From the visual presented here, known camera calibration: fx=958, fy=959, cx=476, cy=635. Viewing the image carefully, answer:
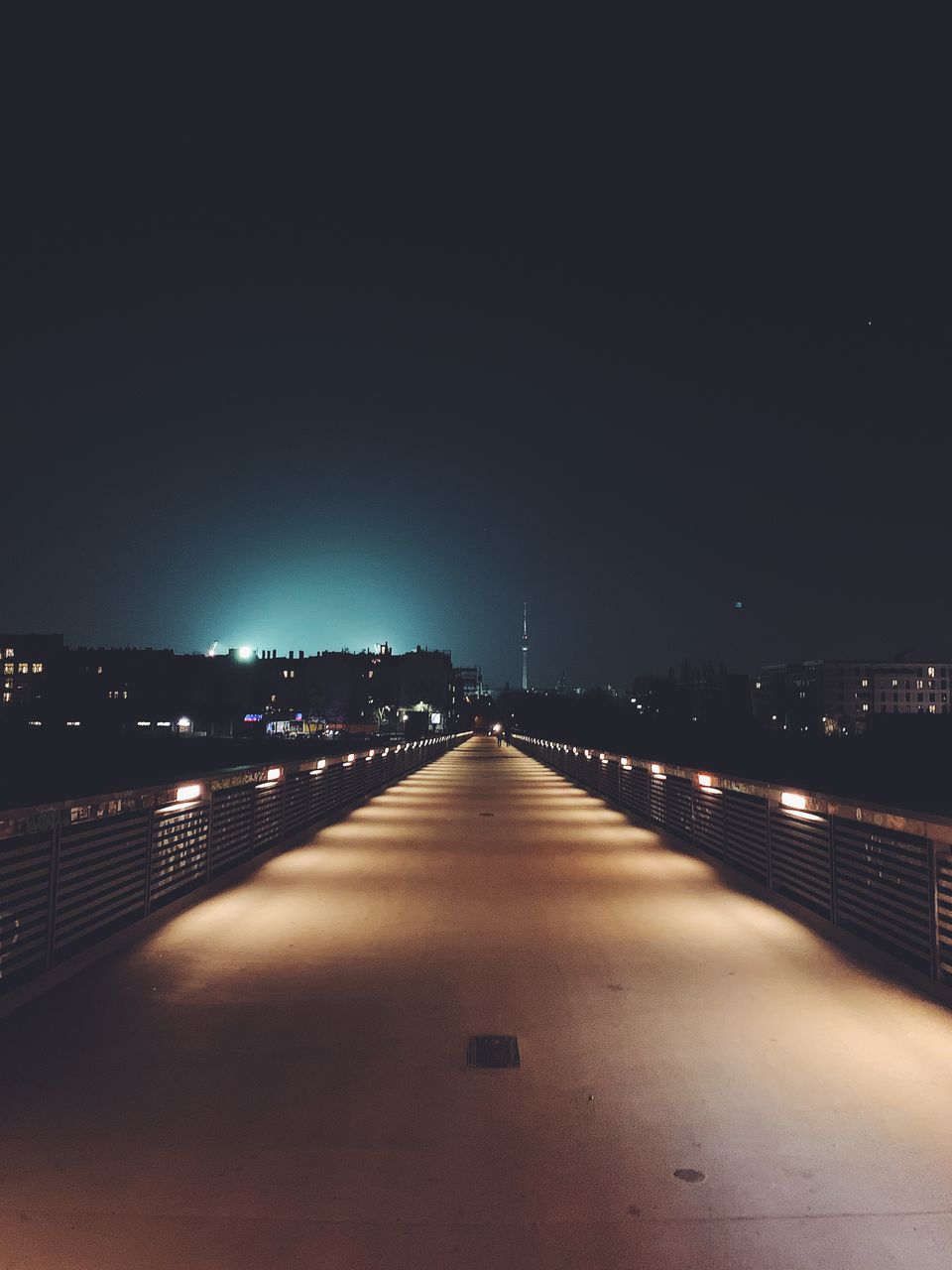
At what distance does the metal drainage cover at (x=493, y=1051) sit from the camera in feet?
17.8

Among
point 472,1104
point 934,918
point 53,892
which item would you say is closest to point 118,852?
point 53,892

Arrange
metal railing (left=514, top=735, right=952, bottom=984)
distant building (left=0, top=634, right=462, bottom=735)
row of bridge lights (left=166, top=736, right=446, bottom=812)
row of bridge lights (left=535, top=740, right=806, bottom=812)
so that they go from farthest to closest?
distant building (left=0, top=634, right=462, bottom=735) < row of bridge lights (left=166, top=736, right=446, bottom=812) < row of bridge lights (left=535, top=740, right=806, bottom=812) < metal railing (left=514, top=735, right=952, bottom=984)

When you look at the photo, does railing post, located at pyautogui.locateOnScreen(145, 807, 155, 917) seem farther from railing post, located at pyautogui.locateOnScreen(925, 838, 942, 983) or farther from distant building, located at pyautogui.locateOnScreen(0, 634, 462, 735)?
distant building, located at pyautogui.locateOnScreen(0, 634, 462, 735)

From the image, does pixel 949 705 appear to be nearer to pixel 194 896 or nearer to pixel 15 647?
pixel 15 647

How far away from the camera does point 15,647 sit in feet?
580

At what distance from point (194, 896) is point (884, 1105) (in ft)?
24.3

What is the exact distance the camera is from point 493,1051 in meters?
5.61

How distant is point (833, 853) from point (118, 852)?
22.2 feet

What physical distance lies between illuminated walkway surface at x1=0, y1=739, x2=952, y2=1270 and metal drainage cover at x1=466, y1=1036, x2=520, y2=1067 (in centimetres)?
9

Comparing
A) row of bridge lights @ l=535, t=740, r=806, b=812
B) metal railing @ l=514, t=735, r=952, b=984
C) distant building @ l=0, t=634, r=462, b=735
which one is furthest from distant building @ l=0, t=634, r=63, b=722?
metal railing @ l=514, t=735, r=952, b=984

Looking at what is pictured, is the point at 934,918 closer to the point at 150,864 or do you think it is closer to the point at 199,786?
the point at 150,864

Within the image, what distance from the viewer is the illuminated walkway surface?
143 inches

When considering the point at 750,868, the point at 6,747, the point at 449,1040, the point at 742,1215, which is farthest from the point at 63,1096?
the point at 6,747

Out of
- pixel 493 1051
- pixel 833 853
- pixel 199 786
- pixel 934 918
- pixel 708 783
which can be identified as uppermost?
pixel 199 786
